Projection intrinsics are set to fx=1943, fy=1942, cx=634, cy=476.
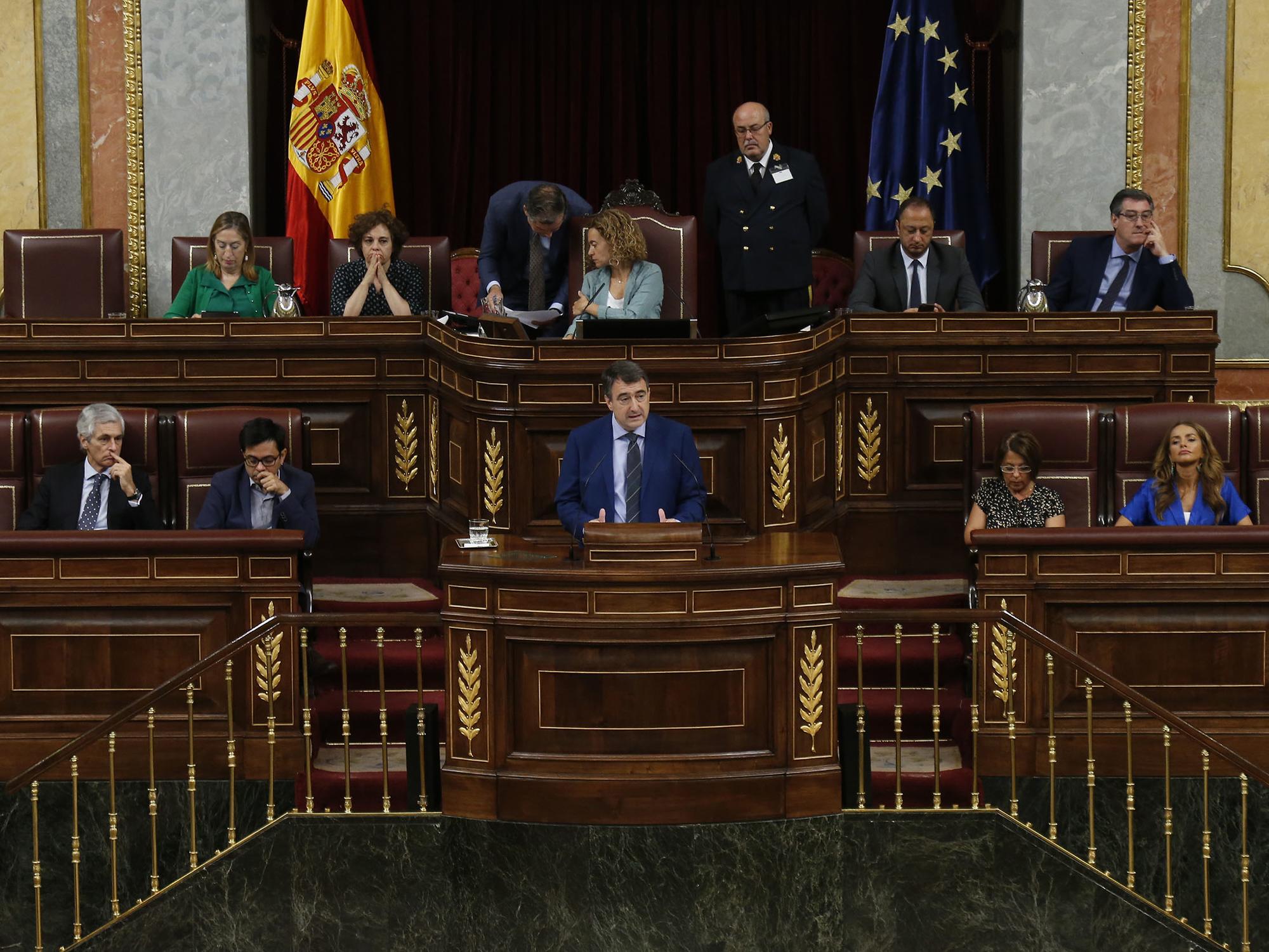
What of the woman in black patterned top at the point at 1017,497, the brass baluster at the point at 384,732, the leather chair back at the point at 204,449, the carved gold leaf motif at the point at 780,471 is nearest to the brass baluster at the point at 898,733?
the woman in black patterned top at the point at 1017,497

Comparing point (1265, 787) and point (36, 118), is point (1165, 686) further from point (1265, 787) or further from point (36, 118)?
point (36, 118)

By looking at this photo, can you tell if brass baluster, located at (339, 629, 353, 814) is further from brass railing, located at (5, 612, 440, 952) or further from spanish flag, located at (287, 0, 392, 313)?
spanish flag, located at (287, 0, 392, 313)

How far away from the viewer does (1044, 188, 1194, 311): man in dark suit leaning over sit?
7.71 m

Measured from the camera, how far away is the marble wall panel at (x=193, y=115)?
9234 millimetres

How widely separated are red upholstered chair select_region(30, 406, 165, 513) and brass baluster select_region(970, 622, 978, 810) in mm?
3026

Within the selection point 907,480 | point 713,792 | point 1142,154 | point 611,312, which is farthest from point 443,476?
point 1142,154

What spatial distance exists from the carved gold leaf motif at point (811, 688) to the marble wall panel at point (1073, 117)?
4.12 meters

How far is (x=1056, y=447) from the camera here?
23.3 ft

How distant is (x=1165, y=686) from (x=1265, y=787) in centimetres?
42

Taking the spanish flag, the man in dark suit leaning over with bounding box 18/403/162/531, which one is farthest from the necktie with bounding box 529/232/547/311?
the man in dark suit leaning over with bounding box 18/403/162/531

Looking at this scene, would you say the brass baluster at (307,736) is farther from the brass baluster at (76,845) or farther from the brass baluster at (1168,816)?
the brass baluster at (1168,816)

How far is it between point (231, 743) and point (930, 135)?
5099 millimetres

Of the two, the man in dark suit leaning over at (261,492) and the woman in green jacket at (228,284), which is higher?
the woman in green jacket at (228,284)

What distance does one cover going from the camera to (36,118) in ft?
30.6
